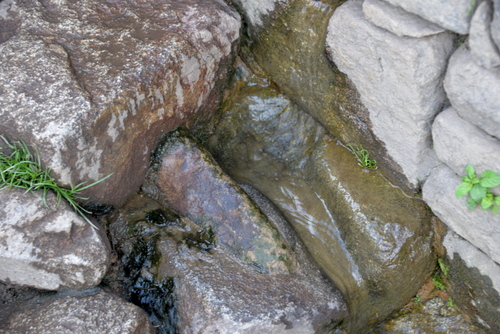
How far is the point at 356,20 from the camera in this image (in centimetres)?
237

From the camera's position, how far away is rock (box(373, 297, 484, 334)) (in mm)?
2812

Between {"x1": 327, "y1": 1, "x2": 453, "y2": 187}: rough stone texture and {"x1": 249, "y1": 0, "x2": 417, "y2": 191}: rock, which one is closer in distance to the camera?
{"x1": 327, "y1": 1, "x2": 453, "y2": 187}: rough stone texture

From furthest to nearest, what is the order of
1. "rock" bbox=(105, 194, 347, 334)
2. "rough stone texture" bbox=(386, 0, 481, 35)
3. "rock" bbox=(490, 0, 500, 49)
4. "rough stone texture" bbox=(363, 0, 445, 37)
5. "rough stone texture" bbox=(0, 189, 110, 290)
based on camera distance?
"rock" bbox=(105, 194, 347, 334)
"rough stone texture" bbox=(0, 189, 110, 290)
"rough stone texture" bbox=(363, 0, 445, 37)
"rough stone texture" bbox=(386, 0, 481, 35)
"rock" bbox=(490, 0, 500, 49)

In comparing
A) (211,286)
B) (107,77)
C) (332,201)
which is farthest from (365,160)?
(107,77)

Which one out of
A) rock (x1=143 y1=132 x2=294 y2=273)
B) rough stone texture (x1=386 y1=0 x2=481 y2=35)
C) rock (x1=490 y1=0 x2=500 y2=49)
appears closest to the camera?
rock (x1=490 y1=0 x2=500 y2=49)

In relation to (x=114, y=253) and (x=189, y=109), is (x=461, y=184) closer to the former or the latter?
(x=189, y=109)

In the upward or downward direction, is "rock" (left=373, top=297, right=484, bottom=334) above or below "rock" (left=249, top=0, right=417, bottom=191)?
below

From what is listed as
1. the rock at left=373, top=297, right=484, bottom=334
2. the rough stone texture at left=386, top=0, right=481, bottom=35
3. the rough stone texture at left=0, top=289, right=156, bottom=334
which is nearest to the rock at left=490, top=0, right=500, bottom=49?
the rough stone texture at left=386, top=0, right=481, bottom=35

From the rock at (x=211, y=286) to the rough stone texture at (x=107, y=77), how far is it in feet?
0.95

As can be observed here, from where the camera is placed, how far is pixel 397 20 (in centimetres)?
214

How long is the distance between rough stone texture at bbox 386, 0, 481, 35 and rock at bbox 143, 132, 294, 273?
55.4 inches

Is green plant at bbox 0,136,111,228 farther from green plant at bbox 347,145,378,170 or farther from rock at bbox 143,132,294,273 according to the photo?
green plant at bbox 347,145,378,170

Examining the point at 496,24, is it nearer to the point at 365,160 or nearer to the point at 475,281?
the point at 365,160

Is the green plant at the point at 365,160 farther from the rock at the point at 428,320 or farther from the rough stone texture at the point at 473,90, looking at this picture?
the rock at the point at 428,320
